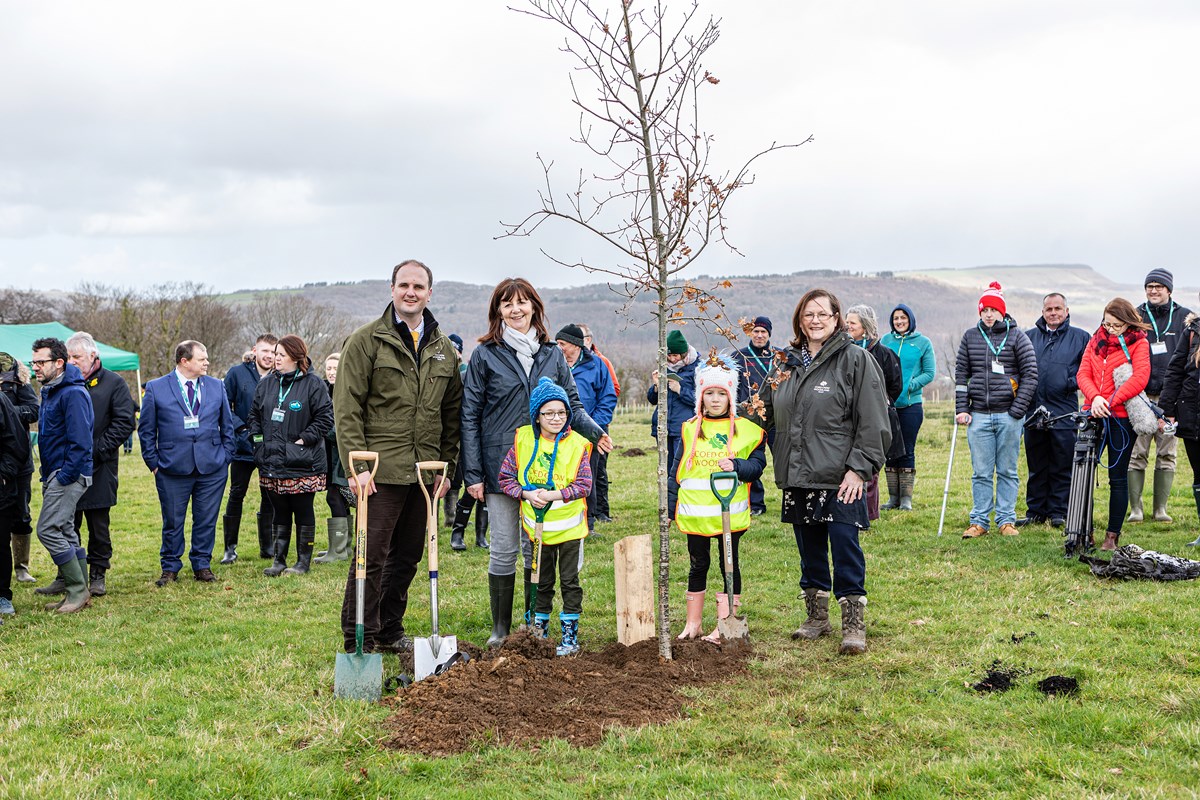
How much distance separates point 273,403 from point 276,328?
65357 mm

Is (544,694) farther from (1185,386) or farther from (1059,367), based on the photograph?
(1059,367)

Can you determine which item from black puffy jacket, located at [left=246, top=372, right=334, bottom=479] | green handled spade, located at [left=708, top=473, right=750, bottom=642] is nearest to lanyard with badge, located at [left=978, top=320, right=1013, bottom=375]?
green handled spade, located at [left=708, top=473, right=750, bottom=642]

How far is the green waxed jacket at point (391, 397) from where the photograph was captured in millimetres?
5586

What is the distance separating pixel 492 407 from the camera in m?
6.04

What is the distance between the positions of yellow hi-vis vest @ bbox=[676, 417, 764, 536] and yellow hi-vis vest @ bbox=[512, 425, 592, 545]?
700 millimetres

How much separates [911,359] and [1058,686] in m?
6.38

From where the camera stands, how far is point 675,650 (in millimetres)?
5848

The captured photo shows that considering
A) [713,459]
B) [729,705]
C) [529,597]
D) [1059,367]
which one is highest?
[1059,367]

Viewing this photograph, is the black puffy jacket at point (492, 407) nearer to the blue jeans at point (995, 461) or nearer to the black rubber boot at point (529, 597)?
the black rubber boot at point (529, 597)

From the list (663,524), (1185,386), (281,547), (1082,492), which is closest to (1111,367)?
(1185,386)

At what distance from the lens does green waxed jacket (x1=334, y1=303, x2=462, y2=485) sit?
5.59 meters

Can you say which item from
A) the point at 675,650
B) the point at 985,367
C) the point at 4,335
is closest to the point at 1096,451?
the point at 985,367

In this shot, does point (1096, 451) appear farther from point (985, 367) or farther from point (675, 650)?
point (675, 650)

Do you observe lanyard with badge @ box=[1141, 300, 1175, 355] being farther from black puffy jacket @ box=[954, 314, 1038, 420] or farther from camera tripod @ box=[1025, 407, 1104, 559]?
camera tripod @ box=[1025, 407, 1104, 559]
